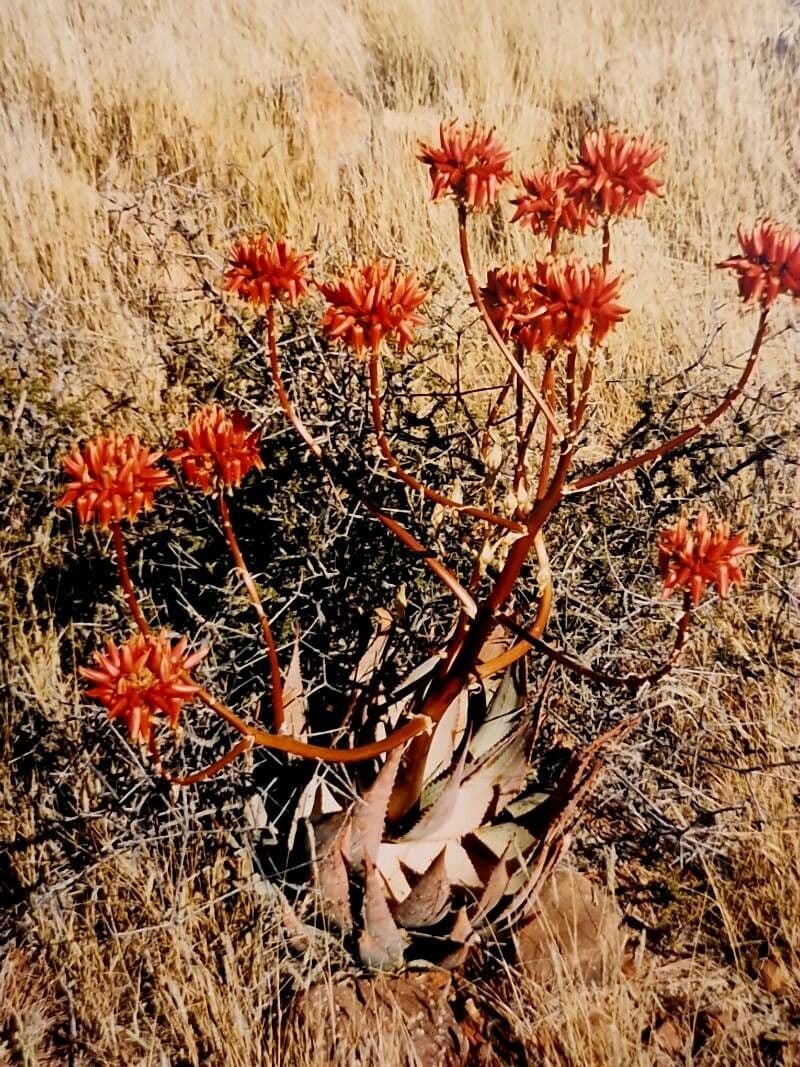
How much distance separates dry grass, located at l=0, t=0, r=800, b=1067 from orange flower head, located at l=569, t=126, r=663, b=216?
Answer: 0.82 meters

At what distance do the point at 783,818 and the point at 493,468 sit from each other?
922 millimetres

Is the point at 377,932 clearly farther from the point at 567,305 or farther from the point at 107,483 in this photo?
the point at 567,305

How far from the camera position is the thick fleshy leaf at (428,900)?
1.28 m

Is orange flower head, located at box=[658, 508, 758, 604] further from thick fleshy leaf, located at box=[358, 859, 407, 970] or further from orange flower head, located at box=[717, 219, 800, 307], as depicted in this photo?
thick fleshy leaf, located at box=[358, 859, 407, 970]

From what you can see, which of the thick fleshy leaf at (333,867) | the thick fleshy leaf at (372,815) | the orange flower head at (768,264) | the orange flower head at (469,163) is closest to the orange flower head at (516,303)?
the orange flower head at (469,163)

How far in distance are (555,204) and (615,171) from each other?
101 mm

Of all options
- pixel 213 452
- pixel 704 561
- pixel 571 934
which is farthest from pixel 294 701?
pixel 704 561

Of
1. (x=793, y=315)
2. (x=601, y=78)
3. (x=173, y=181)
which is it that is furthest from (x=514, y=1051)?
(x=601, y=78)

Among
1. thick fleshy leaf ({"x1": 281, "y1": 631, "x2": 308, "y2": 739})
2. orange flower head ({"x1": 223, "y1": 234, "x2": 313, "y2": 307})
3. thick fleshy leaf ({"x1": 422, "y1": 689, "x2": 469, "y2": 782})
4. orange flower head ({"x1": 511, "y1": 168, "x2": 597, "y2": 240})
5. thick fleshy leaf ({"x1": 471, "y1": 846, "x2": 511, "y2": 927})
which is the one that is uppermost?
orange flower head ({"x1": 511, "y1": 168, "x2": 597, "y2": 240})

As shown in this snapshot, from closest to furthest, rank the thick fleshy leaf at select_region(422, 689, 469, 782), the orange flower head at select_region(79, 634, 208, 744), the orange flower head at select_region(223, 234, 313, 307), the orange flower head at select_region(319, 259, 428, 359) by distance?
the orange flower head at select_region(79, 634, 208, 744) → the orange flower head at select_region(319, 259, 428, 359) → the orange flower head at select_region(223, 234, 313, 307) → the thick fleshy leaf at select_region(422, 689, 469, 782)

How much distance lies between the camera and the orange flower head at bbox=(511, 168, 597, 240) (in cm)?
114

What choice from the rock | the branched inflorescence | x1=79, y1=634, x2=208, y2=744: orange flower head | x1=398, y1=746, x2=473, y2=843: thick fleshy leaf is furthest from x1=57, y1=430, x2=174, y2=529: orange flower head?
the rock

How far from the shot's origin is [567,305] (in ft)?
3.14

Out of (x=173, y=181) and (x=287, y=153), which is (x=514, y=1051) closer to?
(x=173, y=181)
